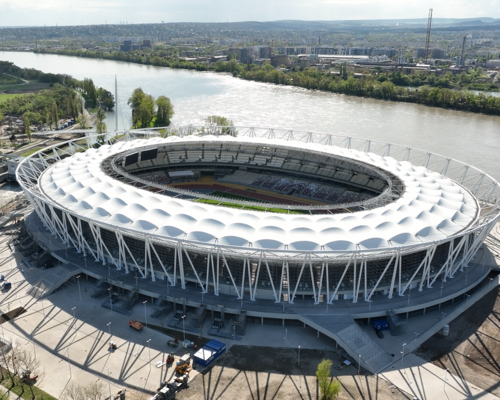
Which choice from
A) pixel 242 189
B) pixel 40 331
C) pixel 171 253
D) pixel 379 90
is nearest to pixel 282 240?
pixel 171 253

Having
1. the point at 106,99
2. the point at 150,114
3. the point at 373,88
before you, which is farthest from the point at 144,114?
the point at 373,88

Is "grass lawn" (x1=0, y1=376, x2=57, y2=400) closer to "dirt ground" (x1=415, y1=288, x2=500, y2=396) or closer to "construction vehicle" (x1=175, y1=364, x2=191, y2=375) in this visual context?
"construction vehicle" (x1=175, y1=364, x2=191, y2=375)

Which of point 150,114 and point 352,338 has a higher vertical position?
point 150,114

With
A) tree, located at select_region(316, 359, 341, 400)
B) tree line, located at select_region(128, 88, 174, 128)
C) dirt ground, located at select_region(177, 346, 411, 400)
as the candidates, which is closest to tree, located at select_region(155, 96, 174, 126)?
tree line, located at select_region(128, 88, 174, 128)

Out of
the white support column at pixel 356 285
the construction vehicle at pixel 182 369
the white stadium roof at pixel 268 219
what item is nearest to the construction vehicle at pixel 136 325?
the construction vehicle at pixel 182 369

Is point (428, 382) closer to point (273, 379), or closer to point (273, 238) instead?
point (273, 379)

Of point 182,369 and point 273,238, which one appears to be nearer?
point 182,369
